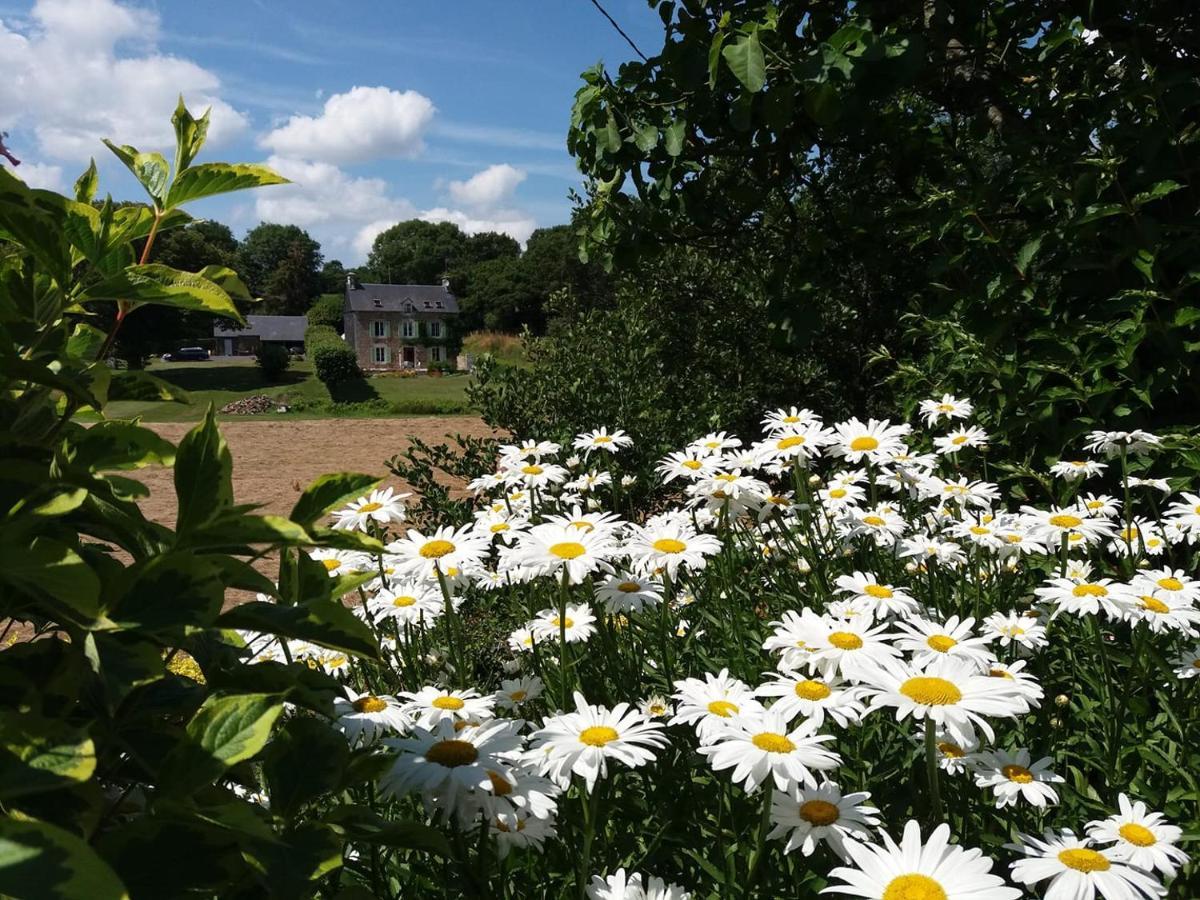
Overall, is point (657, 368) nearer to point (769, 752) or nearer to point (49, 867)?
point (769, 752)

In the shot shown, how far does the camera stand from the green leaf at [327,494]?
107cm

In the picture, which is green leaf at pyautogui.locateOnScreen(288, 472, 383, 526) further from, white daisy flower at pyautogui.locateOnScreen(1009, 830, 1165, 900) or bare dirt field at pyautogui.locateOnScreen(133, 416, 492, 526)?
bare dirt field at pyautogui.locateOnScreen(133, 416, 492, 526)

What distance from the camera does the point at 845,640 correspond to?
5.89 feet

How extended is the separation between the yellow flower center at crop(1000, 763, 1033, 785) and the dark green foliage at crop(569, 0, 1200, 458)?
2379 mm

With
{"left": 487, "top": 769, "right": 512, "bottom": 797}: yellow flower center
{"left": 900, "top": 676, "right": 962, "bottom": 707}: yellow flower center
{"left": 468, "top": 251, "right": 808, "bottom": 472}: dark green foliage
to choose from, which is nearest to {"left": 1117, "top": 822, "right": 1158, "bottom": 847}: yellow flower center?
{"left": 900, "top": 676, "right": 962, "bottom": 707}: yellow flower center

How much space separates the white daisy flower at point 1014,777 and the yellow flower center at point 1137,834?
0.49 feet

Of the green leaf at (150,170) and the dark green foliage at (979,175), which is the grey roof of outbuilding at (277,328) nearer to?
the dark green foliage at (979,175)

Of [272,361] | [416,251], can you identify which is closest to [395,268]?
[416,251]

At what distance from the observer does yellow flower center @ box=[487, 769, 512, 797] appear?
4.72 ft

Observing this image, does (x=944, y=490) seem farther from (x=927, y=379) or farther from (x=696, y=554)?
(x=927, y=379)

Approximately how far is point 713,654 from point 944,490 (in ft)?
3.90

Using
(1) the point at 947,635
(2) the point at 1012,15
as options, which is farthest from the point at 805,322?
(1) the point at 947,635

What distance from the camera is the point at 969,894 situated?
1.22 metres

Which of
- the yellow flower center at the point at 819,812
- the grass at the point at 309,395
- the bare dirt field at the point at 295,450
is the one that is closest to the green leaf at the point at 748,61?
the yellow flower center at the point at 819,812
